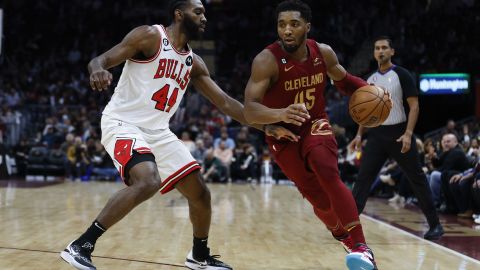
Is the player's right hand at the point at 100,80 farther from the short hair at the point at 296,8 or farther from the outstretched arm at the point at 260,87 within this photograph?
the short hair at the point at 296,8

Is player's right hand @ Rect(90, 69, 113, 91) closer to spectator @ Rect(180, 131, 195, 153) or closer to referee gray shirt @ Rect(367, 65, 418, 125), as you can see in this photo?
referee gray shirt @ Rect(367, 65, 418, 125)

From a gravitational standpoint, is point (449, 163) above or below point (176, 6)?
below

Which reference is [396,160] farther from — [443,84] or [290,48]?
[443,84]

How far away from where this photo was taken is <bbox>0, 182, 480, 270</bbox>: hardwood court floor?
5062 mm

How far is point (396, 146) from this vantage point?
6.52m

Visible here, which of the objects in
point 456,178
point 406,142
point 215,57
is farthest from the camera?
point 215,57

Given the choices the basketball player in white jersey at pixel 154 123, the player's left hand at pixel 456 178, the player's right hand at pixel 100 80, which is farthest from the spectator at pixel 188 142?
the player's right hand at pixel 100 80

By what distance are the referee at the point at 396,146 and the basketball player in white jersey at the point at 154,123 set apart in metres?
2.11

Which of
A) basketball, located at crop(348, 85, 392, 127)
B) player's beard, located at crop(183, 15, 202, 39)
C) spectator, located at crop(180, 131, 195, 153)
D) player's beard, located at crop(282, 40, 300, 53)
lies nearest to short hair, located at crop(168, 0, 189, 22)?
player's beard, located at crop(183, 15, 202, 39)

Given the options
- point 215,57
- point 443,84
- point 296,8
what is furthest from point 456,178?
point 215,57

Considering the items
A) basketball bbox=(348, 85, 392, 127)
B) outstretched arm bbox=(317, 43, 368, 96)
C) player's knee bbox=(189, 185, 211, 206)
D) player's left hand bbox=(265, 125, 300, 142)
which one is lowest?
player's knee bbox=(189, 185, 211, 206)

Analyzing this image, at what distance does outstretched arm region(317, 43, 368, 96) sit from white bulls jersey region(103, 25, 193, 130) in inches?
39.9

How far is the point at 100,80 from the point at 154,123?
785mm

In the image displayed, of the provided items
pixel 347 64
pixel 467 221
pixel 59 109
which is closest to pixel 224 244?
pixel 467 221
